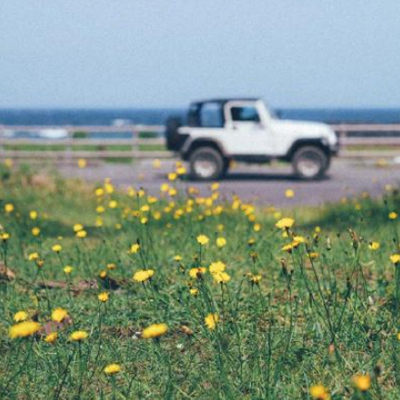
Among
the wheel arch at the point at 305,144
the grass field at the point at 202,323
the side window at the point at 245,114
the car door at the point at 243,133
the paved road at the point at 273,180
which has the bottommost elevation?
the paved road at the point at 273,180

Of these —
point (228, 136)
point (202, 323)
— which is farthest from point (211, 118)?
point (202, 323)

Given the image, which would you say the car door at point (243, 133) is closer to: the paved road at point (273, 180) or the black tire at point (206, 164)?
the black tire at point (206, 164)

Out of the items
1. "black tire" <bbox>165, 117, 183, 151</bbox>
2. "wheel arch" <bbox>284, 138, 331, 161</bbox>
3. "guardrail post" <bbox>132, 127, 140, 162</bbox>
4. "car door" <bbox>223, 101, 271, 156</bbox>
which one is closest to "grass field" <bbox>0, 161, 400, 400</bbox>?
"black tire" <bbox>165, 117, 183, 151</bbox>

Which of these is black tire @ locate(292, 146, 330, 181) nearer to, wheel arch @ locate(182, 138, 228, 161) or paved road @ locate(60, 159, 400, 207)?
paved road @ locate(60, 159, 400, 207)

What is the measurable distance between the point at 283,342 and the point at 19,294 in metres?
2.04

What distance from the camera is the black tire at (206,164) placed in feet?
55.2

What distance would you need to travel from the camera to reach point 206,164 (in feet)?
55.5

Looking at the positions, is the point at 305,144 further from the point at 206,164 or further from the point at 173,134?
the point at 173,134

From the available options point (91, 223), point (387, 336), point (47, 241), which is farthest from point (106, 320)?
point (91, 223)

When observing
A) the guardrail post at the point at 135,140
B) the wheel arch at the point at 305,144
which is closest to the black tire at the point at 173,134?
the wheel arch at the point at 305,144

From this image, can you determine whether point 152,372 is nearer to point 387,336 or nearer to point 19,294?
point 387,336

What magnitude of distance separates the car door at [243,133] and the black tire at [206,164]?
1.11 ft

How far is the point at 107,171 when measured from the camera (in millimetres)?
19938

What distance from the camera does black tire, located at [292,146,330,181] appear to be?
17.1m
